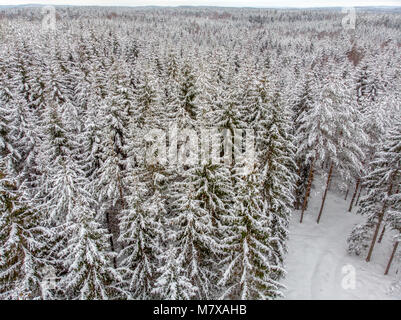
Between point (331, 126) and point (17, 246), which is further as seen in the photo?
point (331, 126)

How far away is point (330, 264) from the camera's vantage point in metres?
25.3

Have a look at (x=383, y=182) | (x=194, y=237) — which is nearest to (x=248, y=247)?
(x=194, y=237)

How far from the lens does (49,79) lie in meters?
30.2

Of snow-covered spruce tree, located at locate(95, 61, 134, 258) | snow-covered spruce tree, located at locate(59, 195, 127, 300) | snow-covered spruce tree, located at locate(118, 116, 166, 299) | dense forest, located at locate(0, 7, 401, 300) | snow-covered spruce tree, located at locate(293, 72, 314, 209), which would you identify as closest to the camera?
snow-covered spruce tree, located at locate(59, 195, 127, 300)

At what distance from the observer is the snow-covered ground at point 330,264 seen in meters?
22.4

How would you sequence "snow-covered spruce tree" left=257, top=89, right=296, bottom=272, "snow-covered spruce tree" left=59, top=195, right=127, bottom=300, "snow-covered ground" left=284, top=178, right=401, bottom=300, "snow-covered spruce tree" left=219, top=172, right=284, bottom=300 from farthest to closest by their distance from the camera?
"snow-covered ground" left=284, top=178, right=401, bottom=300 → "snow-covered spruce tree" left=257, top=89, right=296, bottom=272 → "snow-covered spruce tree" left=219, top=172, right=284, bottom=300 → "snow-covered spruce tree" left=59, top=195, right=127, bottom=300

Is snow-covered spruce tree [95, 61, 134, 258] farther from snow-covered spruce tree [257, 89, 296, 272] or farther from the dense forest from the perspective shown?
snow-covered spruce tree [257, 89, 296, 272]

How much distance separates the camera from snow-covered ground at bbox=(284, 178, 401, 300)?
22438 millimetres

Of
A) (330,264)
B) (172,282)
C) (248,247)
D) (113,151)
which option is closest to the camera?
(172,282)

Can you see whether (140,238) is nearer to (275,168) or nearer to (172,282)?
(172,282)

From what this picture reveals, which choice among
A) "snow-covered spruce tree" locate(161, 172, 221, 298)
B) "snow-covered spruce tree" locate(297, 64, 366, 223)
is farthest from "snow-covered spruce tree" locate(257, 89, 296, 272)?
"snow-covered spruce tree" locate(297, 64, 366, 223)

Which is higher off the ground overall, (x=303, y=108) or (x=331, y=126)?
(x=303, y=108)

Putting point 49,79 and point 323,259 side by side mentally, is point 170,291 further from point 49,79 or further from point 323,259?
point 49,79

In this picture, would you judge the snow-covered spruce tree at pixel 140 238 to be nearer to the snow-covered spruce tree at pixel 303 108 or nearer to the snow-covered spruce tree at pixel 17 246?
the snow-covered spruce tree at pixel 17 246
